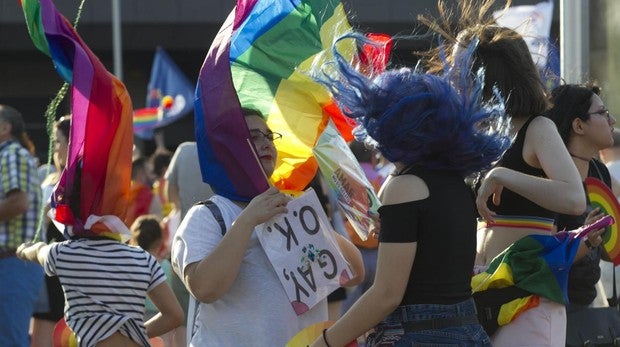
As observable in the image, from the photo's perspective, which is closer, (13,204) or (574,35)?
(574,35)

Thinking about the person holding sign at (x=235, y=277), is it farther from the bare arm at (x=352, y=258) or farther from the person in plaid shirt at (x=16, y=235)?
the person in plaid shirt at (x=16, y=235)

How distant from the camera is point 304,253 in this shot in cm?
396

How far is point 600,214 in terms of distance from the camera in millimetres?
4668

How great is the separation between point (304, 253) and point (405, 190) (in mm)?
642

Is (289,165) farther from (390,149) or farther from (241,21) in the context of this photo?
(390,149)

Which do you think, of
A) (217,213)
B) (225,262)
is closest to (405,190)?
(225,262)

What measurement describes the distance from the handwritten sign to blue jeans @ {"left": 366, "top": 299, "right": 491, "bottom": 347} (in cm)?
47

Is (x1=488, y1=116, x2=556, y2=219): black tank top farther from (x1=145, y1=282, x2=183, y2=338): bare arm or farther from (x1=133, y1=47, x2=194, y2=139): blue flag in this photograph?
(x1=133, y1=47, x2=194, y2=139): blue flag

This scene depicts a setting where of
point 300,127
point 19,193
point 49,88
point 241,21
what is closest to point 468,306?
point 300,127

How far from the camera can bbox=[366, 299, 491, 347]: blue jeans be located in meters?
3.41

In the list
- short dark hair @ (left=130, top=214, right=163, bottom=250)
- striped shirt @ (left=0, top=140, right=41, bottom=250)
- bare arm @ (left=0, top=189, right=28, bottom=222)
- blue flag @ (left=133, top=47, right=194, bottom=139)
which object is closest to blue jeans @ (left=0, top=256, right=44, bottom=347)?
striped shirt @ (left=0, top=140, right=41, bottom=250)

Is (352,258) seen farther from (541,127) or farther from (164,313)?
(164,313)

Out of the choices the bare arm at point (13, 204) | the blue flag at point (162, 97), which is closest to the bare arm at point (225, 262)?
the bare arm at point (13, 204)

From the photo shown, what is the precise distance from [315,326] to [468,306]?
0.46 metres
